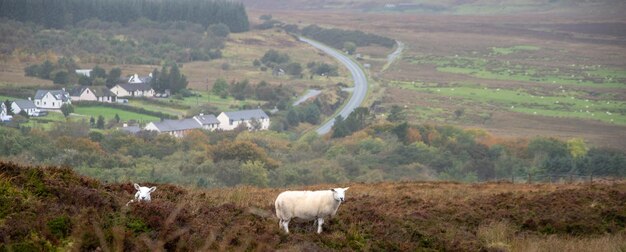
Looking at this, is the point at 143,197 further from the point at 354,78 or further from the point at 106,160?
the point at 354,78

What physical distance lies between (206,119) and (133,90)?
670 inches

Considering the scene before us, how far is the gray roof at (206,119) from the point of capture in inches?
3558

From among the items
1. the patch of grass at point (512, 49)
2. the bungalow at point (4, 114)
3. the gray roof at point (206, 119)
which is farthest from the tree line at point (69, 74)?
the patch of grass at point (512, 49)

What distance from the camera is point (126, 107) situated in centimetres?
9688

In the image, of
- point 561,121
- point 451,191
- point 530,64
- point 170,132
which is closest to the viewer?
point 451,191

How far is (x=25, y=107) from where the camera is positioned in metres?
87.1

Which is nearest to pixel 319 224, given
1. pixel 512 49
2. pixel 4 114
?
pixel 4 114

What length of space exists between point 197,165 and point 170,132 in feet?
76.2

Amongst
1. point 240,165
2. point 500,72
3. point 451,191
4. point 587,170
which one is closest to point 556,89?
point 500,72

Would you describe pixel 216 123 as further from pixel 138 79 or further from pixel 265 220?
pixel 265 220

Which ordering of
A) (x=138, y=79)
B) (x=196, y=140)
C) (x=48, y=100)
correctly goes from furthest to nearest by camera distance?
1. (x=138, y=79)
2. (x=48, y=100)
3. (x=196, y=140)

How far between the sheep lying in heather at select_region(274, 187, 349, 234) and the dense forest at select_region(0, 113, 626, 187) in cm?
3700

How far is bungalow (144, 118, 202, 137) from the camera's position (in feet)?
274

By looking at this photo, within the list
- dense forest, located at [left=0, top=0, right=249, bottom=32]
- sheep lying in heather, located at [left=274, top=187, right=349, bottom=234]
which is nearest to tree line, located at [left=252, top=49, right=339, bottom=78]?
dense forest, located at [left=0, top=0, right=249, bottom=32]
